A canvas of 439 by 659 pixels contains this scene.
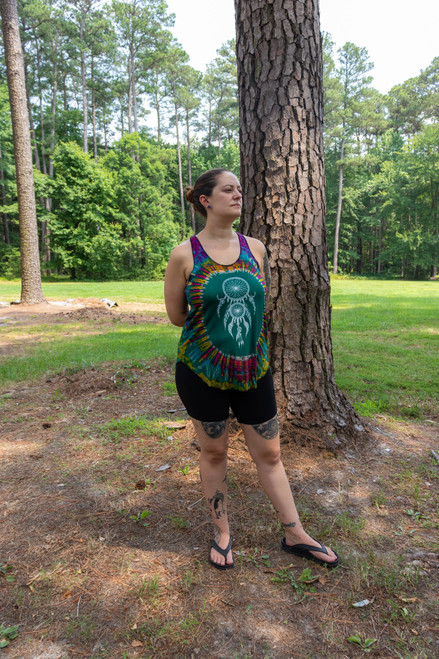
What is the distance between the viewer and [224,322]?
193cm

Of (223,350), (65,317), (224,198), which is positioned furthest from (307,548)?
(65,317)

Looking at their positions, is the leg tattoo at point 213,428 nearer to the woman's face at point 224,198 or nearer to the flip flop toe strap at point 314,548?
the flip flop toe strap at point 314,548

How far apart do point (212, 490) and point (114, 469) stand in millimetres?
1232


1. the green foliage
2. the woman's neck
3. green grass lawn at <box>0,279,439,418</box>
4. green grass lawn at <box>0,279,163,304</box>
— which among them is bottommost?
the green foliage

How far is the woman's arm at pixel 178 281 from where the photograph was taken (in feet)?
6.61

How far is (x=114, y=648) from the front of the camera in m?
1.72

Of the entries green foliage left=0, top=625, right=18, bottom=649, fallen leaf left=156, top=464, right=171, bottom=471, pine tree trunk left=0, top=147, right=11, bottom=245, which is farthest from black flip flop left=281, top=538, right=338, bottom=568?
pine tree trunk left=0, top=147, right=11, bottom=245

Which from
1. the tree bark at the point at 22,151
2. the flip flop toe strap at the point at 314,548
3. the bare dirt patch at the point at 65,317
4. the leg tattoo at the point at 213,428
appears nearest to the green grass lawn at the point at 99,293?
the bare dirt patch at the point at 65,317

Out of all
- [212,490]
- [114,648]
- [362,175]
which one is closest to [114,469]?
[212,490]

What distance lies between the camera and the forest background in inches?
1163

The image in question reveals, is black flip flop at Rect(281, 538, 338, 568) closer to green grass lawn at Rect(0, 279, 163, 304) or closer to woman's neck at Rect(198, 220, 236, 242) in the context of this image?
woman's neck at Rect(198, 220, 236, 242)

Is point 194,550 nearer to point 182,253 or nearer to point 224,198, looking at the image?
point 182,253

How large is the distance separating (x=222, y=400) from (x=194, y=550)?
948 millimetres

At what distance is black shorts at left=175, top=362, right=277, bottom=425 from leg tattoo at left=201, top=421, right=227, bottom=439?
0.02 metres
